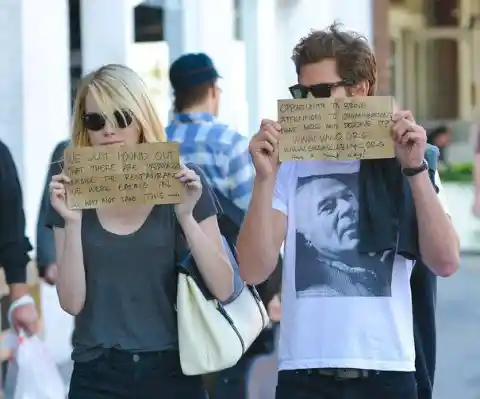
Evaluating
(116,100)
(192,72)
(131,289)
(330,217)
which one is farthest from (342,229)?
(192,72)

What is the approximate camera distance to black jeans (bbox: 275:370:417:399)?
3.07 metres

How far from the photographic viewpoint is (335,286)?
10.2ft

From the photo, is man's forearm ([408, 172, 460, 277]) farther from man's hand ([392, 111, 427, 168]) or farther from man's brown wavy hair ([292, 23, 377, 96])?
man's brown wavy hair ([292, 23, 377, 96])

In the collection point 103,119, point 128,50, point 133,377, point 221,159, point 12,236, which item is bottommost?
point 133,377

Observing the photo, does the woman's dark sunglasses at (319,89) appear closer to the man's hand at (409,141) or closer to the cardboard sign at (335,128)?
the cardboard sign at (335,128)

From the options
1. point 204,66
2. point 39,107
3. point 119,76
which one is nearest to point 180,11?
point 39,107

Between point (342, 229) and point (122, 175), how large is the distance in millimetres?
653

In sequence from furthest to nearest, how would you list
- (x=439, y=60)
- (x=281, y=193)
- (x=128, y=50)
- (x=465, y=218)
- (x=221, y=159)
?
(x=439, y=60), (x=465, y=218), (x=128, y=50), (x=221, y=159), (x=281, y=193)

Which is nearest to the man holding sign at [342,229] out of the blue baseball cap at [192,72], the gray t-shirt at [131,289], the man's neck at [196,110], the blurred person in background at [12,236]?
the gray t-shirt at [131,289]

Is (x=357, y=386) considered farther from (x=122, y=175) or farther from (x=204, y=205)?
(x=122, y=175)

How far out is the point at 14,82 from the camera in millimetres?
7121

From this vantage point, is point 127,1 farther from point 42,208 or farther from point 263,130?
point 263,130

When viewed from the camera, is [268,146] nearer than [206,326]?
Yes

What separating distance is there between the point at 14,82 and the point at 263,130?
4.26m
